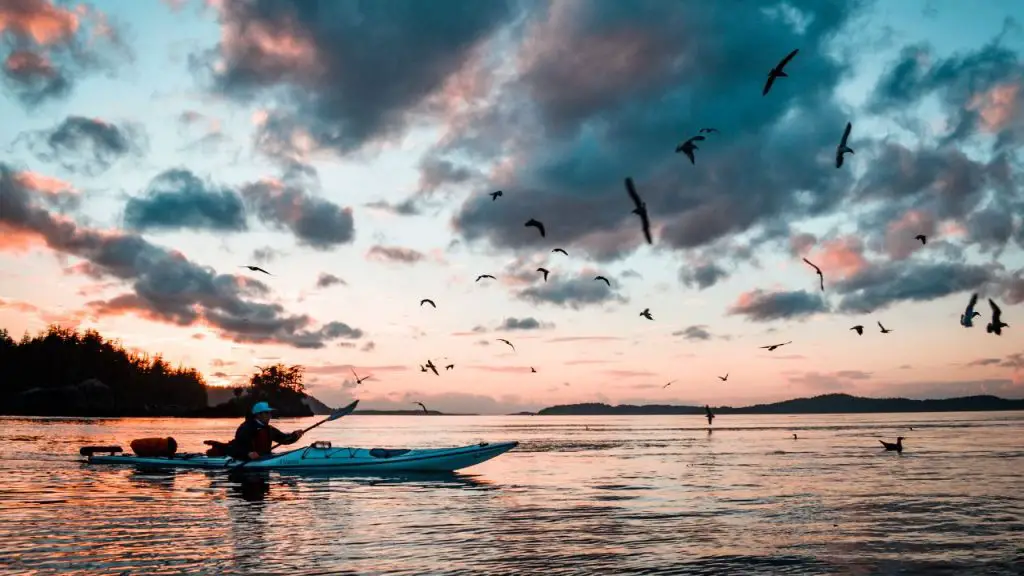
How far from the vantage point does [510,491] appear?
97.4 feet

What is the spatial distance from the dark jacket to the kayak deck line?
0.37 m

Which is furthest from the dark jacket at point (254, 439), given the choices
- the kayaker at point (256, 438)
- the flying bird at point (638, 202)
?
the flying bird at point (638, 202)

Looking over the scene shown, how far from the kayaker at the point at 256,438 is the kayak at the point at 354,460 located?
1.15 feet

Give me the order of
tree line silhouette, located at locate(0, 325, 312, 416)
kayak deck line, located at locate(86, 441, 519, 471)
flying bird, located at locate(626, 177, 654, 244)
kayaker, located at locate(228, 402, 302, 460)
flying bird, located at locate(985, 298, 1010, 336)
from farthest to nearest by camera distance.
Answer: tree line silhouette, located at locate(0, 325, 312, 416) < kayak deck line, located at locate(86, 441, 519, 471) < kayaker, located at locate(228, 402, 302, 460) < flying bird, located at locate(985, 298, 1010, 336) < flying bird, located at locate(626, 177, 654, 244)

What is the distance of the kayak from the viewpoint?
33.3 meters

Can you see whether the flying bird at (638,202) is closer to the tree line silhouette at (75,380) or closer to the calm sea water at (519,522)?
the calm sea water at (519,522)

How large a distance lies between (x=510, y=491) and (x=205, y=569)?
52.7 feet

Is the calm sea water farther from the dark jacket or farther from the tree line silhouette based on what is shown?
the tree line silhouette

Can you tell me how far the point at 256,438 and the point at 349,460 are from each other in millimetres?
3986

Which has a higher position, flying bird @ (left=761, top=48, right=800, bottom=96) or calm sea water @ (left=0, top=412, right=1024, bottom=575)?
flying bird @ (left=761, top=48, right=800, bottom=96)

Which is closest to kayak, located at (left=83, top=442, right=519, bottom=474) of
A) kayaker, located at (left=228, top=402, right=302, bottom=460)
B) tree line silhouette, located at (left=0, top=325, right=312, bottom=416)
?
kayaker, located at (left=228, top=402, right=302, bottom=460)

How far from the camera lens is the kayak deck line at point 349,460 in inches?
1310

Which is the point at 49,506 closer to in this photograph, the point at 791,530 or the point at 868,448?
the point at 791,530

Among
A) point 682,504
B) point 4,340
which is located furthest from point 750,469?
point 4,340
